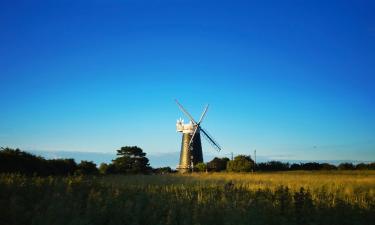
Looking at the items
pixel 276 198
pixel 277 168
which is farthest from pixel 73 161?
pixel 277 168

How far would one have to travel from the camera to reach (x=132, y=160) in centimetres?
7219

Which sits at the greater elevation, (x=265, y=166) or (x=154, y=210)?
(x=265, y=166)

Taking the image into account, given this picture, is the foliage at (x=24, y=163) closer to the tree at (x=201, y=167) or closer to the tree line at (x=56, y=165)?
the tree line at (x=56, y=165)

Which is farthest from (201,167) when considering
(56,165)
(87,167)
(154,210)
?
(154,210)

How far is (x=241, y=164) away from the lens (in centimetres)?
6550

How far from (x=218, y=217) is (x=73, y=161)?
33.2 meters

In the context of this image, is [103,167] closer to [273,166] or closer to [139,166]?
[139,166]

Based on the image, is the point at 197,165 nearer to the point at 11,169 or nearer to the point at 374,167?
the point at 374,167

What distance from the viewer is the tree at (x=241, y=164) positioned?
64.9 m

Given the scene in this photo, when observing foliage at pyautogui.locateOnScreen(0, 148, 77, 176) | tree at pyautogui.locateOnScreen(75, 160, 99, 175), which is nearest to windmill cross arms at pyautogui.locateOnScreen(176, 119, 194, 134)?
tree at pyautogui.locateOnScreen(75, 160, 99, 175)

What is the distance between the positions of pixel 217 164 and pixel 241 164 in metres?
13.0

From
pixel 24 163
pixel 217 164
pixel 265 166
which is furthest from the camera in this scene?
pixel 217 164

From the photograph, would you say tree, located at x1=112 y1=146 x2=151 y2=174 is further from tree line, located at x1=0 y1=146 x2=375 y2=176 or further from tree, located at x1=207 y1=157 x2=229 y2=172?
tree, located at x1=207 y1=157 x2=229 y2=172

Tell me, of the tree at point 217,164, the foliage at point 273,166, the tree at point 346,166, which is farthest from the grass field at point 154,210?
the tree at point 217,164
